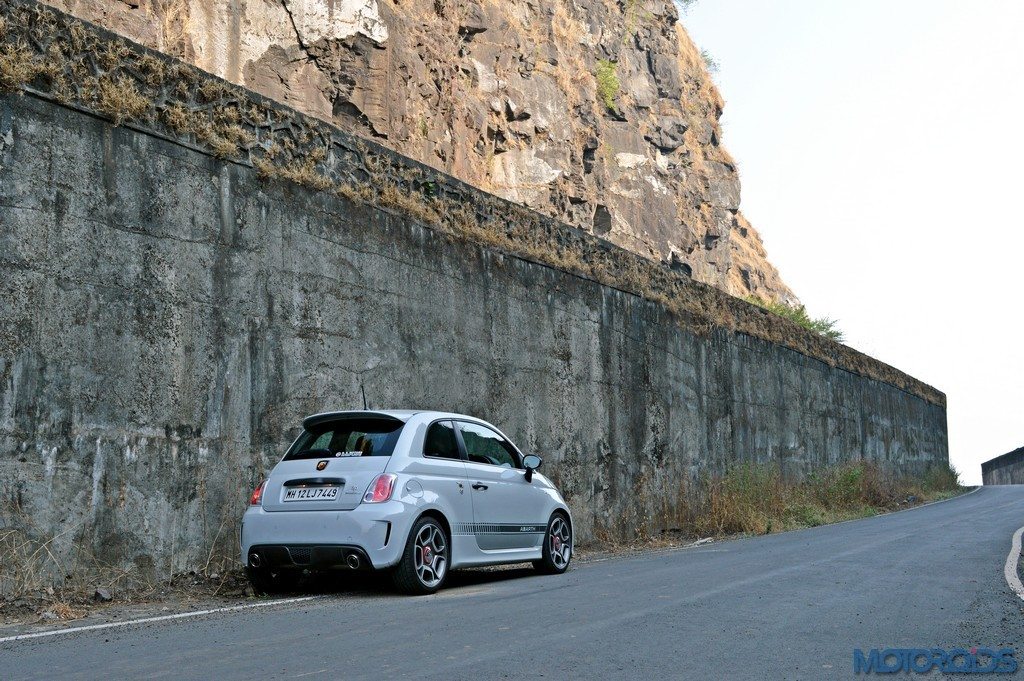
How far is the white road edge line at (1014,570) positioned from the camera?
8742mm

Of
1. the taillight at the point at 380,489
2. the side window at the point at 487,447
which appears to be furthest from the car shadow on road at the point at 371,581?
the side window at the point at 487,447

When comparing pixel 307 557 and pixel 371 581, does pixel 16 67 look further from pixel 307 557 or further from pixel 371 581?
pixel 371 581

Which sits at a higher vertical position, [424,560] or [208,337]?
[208,337]

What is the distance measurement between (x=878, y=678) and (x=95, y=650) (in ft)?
14.5

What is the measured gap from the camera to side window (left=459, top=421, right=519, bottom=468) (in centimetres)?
1007

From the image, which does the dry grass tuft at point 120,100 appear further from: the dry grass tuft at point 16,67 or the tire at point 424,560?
the tire at point 424,560

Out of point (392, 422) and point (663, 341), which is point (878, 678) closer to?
point (392, 422)

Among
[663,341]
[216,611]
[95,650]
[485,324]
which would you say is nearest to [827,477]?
[663,341]

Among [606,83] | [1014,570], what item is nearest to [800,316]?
[606,83]

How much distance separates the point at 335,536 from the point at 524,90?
21.4m

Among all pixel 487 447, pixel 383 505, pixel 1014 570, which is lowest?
pixel 1014 570

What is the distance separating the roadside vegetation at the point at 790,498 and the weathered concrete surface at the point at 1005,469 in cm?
3367

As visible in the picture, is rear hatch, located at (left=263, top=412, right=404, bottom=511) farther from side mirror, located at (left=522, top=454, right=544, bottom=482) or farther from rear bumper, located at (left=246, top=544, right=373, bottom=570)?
side mirror, located at (left=522, top=454, right=544, bottom=482)
